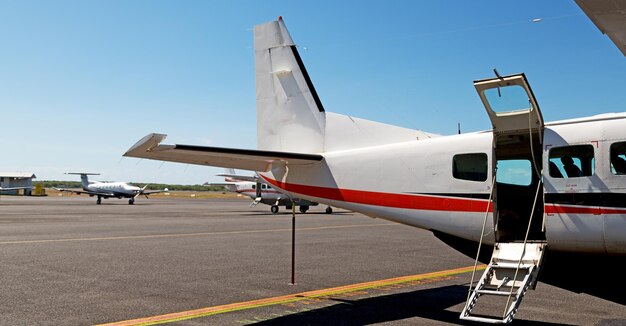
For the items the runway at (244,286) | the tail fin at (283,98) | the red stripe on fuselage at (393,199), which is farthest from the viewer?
the tail fin at (283,98)

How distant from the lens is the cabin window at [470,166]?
24.2 feet

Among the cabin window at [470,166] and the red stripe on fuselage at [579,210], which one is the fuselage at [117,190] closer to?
the cabin window at [470,166]

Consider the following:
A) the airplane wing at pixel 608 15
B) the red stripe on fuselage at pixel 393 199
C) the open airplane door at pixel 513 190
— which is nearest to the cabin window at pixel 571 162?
the open airplane door at pixel 513 190

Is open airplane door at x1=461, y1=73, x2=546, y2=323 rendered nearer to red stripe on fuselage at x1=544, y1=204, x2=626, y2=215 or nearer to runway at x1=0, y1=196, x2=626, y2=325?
red stripe on fuselage at x1=544, y1=204, x2=626, y2=215

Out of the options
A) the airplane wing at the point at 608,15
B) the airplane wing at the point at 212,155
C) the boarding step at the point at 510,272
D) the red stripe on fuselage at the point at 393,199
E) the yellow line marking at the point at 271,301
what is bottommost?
the yellow line marking at the point at 271,301

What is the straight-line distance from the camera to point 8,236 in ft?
63.4

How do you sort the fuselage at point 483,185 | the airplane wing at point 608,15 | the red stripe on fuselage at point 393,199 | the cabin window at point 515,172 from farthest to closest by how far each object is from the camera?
the red stripe on fuselage at point 393,199, the cabin window at point 515,172, the fuselage at point 483,185, the airplane wing at point 608,15

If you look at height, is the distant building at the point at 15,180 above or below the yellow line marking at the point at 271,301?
above

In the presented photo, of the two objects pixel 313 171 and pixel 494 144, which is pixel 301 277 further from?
pixel 494 144

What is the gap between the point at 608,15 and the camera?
5.23 meters

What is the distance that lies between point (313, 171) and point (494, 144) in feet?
10.3

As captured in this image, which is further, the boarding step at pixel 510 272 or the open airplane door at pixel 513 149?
the open airplane door at pixel 513 149

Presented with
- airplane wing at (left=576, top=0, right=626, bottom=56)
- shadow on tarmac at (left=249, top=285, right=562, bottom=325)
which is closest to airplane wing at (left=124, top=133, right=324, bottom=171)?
shadow on tarmac at (left=249, top=285, right=562, bottom=325)

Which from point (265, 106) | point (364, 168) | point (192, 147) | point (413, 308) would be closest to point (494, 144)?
point (364, 168)
